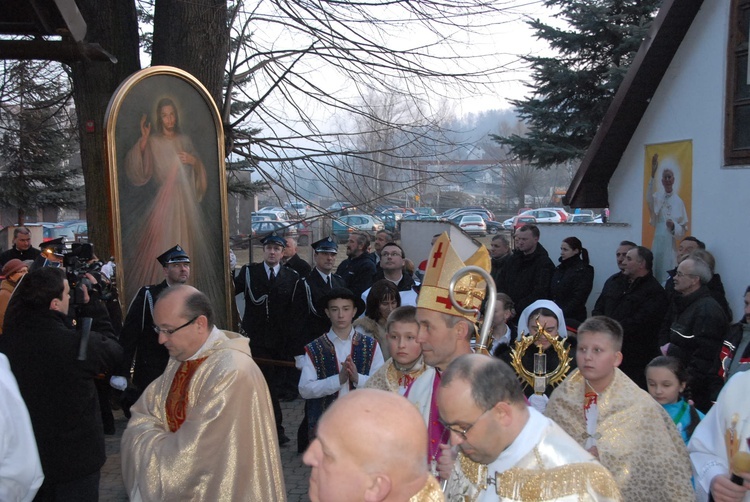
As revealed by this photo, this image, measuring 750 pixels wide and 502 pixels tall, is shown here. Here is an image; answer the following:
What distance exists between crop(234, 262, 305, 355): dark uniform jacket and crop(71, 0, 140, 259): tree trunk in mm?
1793

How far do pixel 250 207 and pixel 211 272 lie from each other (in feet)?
53.3

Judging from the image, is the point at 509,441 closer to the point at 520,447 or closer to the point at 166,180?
the point at 520,447

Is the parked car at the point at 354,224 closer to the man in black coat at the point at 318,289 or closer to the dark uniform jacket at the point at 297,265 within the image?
the dark uniform jacket at the point at 297,265

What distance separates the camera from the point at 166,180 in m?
7.43

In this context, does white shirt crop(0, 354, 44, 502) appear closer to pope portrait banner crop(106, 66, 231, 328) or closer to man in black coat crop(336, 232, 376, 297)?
pope portrait banner crop(106, 66, 231, 328)

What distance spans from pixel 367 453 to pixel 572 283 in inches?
297

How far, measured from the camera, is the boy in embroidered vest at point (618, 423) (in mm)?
4047

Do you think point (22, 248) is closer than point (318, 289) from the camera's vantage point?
No

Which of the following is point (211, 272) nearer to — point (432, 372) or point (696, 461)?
point (432, 372)

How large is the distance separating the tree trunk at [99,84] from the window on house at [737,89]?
23.2 feet

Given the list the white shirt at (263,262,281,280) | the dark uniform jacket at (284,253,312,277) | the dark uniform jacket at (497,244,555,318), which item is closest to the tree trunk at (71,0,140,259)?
the white shirt at (263,262,281,280)

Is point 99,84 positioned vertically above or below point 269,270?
above

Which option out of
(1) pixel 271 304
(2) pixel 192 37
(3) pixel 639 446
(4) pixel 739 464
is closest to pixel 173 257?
(1) pixel 271 304

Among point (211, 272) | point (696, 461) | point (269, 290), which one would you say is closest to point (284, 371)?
point (269, 290)
